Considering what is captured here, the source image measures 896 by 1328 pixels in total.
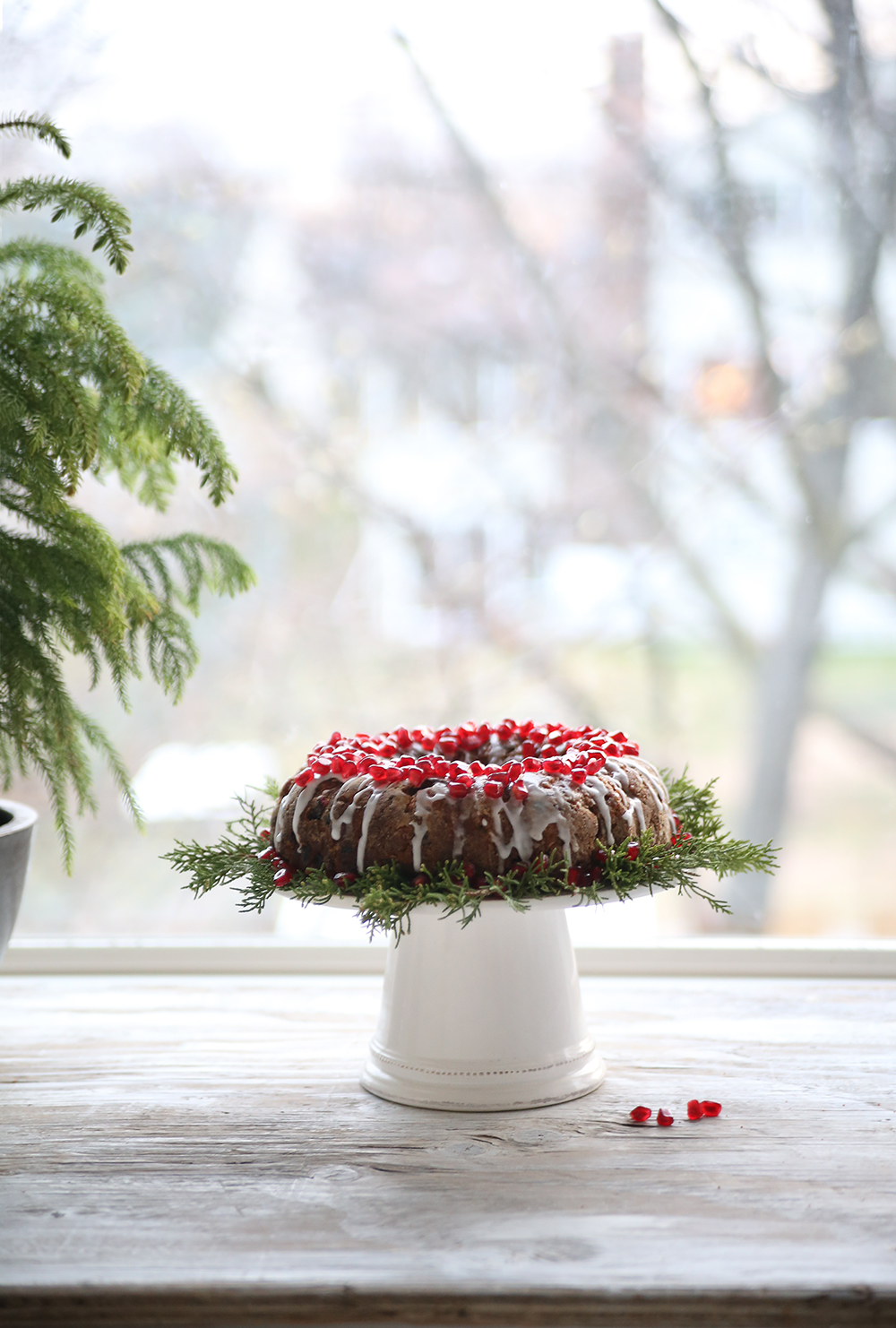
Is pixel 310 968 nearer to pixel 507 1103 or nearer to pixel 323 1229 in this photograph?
pixel 507 1103

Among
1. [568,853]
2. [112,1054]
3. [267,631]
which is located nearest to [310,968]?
[112,1054]

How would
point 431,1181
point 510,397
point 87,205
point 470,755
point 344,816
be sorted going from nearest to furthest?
point 431,1181 → point 344,816 → point 87,205 → point 470,755 → point 510,397

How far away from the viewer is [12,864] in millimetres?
1606

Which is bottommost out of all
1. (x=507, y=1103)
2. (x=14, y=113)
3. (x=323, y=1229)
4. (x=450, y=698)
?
(x=323, y=1229)

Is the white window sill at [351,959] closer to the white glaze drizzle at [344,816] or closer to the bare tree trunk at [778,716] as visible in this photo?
the bare tree trunk at [778,716]

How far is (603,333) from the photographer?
2.34 meters

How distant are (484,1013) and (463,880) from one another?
24 cm

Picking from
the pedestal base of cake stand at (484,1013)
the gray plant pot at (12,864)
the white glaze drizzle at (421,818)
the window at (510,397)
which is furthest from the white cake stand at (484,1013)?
the window at (510,397)

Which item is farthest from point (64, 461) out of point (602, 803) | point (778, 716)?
point (778, 716)

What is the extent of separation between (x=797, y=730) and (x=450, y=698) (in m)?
0.68

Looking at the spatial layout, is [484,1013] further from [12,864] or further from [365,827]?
[12,864]

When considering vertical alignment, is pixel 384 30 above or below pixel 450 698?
above

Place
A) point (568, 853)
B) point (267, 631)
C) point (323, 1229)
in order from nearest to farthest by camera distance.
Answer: point (323, 1229) → point (568, 853) → point (267, 631)

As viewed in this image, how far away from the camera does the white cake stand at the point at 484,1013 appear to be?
153cm
